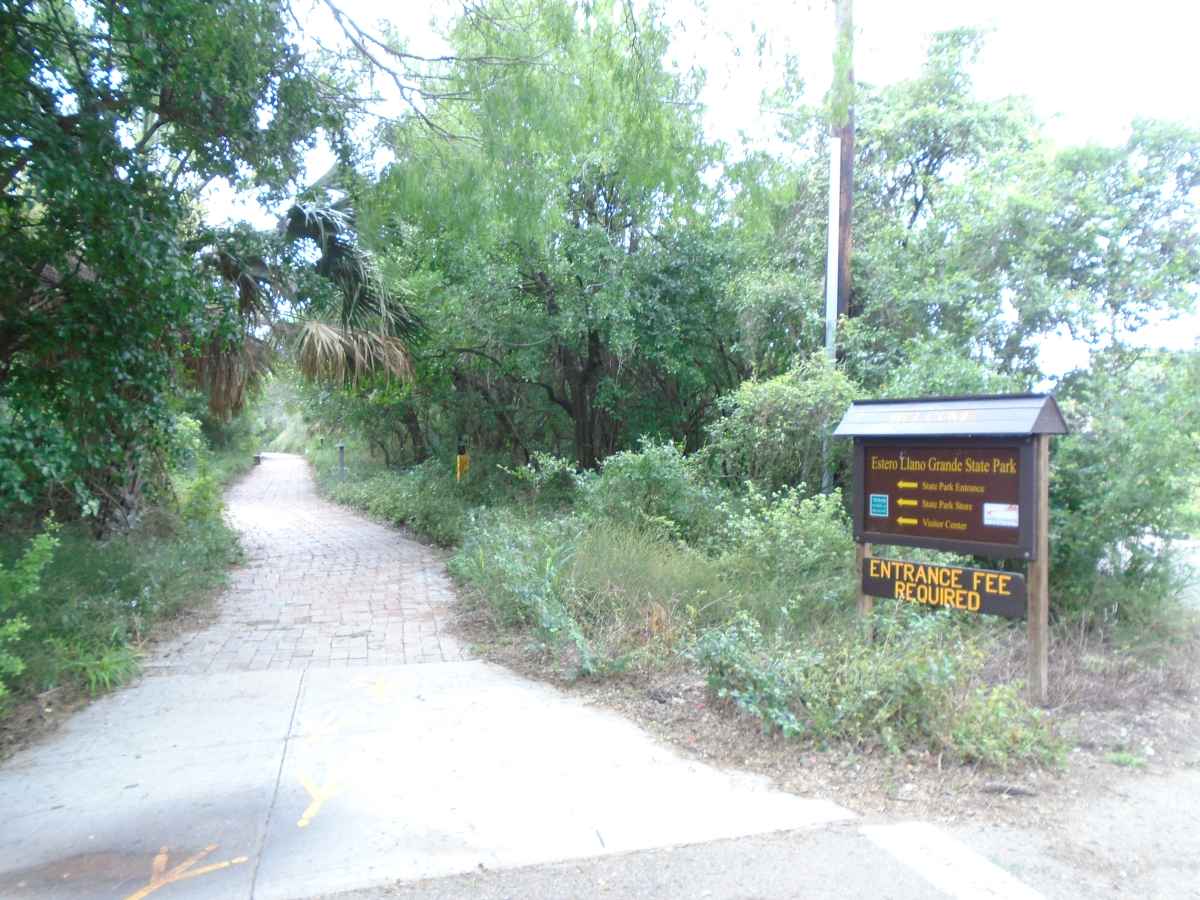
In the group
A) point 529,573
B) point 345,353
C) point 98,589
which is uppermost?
point 345,353

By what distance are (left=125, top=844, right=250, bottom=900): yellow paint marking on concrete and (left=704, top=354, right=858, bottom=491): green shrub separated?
6923mm

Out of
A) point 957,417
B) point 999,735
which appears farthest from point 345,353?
point 999,735

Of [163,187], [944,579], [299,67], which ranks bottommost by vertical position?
[944,579]

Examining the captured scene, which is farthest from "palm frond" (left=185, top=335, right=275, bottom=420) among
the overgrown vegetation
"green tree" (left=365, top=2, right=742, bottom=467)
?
"green tree" (left=365, top=2, right=742, bottom=467)

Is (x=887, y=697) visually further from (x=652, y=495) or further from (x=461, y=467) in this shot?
(x=461, y=467)

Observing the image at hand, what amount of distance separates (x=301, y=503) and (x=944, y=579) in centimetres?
2012

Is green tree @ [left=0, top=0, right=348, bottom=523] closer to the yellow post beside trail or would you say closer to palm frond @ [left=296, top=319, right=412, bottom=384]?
palm frond @ [left=296, top=319, right=412, bottom=384]

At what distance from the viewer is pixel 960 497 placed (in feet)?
19.7

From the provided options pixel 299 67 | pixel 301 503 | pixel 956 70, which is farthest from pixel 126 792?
pixel 301 503

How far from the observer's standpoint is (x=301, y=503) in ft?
76.7

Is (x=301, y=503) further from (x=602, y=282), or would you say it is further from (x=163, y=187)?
(x=163, y=187)

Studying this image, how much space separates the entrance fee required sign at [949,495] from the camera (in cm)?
571

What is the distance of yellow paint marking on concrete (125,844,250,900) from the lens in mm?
3602

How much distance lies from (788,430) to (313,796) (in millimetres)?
6817
